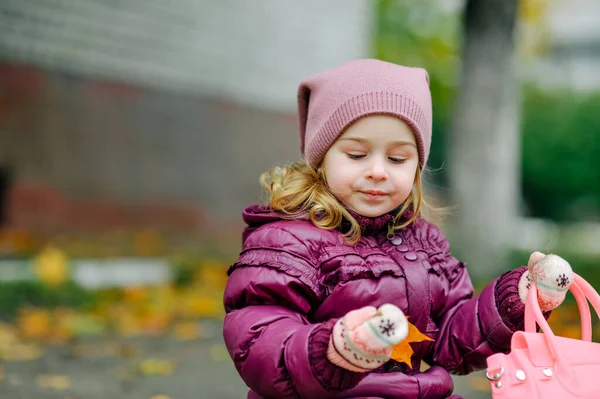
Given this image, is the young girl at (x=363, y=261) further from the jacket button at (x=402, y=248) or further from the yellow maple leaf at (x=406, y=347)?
the yellow maple leaf at (x=406, y=347)

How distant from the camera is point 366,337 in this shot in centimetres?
166

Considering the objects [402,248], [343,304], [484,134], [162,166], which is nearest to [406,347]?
Result: [343,304]

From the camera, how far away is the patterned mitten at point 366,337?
164cm

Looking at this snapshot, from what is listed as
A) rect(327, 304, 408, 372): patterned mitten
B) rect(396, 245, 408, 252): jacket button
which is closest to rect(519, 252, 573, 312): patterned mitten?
rect(396, 245, 408, 252): jacket button

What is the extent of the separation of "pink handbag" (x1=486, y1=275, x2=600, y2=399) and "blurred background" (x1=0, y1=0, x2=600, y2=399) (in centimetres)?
157

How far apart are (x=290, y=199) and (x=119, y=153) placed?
588cm

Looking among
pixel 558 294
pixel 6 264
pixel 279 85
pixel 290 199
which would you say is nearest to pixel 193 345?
pixel 6 264

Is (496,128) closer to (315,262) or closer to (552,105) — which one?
(315,262)

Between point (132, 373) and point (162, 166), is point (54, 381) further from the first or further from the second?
point (162, 166)

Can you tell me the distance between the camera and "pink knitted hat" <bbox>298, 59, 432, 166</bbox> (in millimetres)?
2139

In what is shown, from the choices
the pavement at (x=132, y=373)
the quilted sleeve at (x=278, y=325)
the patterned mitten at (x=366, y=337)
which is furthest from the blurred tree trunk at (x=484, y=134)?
the patterned mitten at (x=366, y=337)

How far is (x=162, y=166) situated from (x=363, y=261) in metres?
6.50

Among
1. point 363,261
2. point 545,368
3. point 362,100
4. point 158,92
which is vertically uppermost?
point 158,92

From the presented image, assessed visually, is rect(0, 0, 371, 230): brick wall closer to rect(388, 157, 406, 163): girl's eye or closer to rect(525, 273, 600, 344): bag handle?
rect(388, 157, 406, 163): girl's eye
